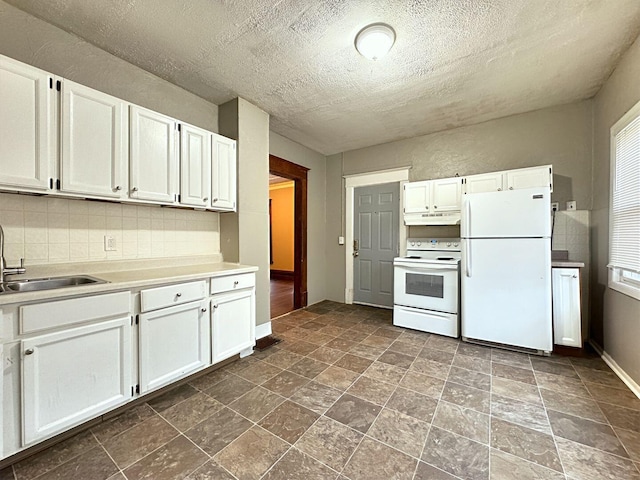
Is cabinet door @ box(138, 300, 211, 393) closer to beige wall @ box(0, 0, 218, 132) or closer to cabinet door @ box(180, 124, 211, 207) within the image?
cabinet door @ box(180, 124, 211, 207)

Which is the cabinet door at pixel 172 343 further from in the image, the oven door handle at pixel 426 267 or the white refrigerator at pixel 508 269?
the white refrigerator at pixel 508 269

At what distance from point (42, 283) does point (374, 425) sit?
2.32 meters

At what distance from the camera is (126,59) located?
2.20 meters

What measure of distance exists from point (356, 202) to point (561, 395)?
337 centimetres

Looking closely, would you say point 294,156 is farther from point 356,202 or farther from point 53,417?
point 53,417

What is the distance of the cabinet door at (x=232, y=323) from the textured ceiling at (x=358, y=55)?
1995 millimetres

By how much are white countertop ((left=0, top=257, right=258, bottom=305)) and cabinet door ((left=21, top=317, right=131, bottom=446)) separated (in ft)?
0.72

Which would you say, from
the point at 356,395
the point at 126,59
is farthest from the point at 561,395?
the point at 126,59

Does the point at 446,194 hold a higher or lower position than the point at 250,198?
higher

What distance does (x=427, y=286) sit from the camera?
128 inches

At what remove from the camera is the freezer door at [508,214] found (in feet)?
8.47

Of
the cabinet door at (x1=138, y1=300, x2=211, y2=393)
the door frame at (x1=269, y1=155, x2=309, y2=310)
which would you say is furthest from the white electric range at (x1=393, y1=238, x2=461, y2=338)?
the cabinet door at (x1=138, y1=300, x2=211, y2=393)

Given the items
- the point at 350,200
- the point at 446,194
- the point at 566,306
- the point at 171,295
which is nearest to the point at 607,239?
the point at 566,306

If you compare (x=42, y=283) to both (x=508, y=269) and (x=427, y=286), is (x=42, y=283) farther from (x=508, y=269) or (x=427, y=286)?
(x=508, y=269)
